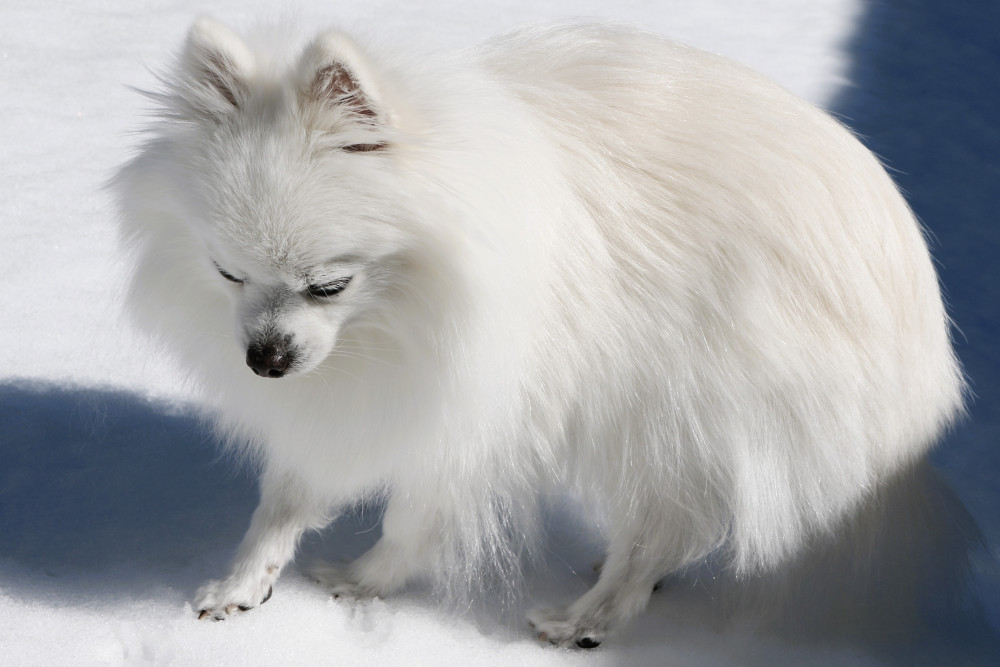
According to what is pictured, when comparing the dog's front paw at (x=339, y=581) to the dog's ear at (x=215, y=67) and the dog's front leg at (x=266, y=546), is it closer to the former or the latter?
the dog's front leg at (x=266, y=546)

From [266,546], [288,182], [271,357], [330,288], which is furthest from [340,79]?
[266,546]

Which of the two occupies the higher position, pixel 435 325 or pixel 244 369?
pixel 435 325

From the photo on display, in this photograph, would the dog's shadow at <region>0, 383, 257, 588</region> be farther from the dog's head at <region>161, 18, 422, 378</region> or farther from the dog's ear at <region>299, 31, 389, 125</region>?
the dog's ear at <region>299, 31, 389, 125</region>

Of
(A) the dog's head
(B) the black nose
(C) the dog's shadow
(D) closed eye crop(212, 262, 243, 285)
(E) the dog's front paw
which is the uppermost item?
(A) the dog's head

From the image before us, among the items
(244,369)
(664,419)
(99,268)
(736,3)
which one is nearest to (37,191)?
(99,268)

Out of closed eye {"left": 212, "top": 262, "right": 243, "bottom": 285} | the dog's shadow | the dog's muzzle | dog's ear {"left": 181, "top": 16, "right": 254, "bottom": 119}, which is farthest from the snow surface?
the dog's muzzle

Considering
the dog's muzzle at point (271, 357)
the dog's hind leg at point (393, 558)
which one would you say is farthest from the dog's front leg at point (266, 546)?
the dog's muzzle at point (271, 357)

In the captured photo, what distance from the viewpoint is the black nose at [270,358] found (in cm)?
144

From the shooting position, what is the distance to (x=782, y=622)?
6.20ft

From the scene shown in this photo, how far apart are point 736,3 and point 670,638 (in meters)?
3.52

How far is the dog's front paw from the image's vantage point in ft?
6.32

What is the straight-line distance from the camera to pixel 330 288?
1.43 meters

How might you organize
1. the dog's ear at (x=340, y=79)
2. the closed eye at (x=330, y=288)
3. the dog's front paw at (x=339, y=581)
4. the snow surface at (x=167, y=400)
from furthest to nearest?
the dog's front paw at (x=339, y=581)
the snow surface at (x=167, y=400)
the closed eye at (x=330, y=288)
the dog's ear at (x=340, y=79)

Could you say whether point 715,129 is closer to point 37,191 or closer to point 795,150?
point 795,150
